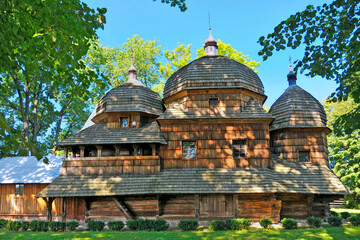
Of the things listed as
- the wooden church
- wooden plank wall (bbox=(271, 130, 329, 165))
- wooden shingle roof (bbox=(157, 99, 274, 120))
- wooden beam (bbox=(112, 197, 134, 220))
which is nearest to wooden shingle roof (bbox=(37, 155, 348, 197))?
the wooden church

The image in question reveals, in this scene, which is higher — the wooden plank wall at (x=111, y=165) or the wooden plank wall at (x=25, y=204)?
the wooden plank wall at (x=111, y=165)

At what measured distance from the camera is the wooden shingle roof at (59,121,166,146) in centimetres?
1560

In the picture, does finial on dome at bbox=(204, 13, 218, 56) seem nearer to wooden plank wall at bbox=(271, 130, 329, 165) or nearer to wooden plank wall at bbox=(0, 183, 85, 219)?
wooden plank wall at bbox=(271, 130, 329, 165)

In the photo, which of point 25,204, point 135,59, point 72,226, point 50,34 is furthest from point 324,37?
point 135,59

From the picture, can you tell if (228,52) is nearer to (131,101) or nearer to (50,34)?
(131,101)

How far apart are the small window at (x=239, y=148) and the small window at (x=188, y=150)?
2.45m

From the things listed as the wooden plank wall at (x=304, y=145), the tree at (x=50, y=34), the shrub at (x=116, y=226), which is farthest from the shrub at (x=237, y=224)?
the tree at (x=50, y=34)

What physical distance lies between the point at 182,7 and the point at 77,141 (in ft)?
35.2

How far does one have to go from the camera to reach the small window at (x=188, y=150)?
631 inches

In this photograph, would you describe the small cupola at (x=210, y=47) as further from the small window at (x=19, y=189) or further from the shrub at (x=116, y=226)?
the small window at (x=19, y=189)

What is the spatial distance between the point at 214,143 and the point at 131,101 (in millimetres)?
6106

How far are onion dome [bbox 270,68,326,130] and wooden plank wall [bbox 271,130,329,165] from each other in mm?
573

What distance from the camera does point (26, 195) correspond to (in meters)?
18.5

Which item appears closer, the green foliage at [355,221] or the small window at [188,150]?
the green foliage at [355,221]
